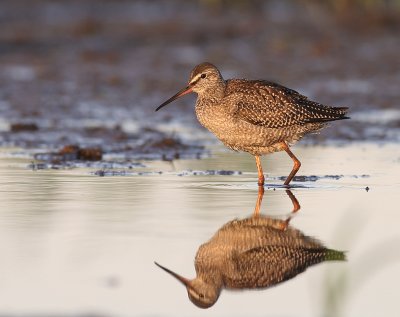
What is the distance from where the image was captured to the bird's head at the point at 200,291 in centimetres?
604

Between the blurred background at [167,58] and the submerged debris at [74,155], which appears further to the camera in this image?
the blurred background at [167,58]

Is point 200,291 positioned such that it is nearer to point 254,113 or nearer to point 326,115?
point 254,113

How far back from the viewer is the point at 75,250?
23.3 ft

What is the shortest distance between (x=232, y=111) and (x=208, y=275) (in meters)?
3.72

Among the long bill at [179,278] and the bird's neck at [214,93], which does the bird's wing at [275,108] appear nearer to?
the bird's neck at [214,93]

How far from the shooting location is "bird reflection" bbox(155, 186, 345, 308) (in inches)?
253

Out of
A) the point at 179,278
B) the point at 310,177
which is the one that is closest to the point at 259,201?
the point at 310,177

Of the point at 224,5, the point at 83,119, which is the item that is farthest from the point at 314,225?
the point at 224,5

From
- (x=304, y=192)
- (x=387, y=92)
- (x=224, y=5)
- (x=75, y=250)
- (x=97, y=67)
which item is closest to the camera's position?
(x=75, y=250)

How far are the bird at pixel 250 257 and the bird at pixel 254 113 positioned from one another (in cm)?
215

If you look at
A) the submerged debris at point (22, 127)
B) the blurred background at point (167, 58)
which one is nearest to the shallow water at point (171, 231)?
the submerged debris at point (22, 127)

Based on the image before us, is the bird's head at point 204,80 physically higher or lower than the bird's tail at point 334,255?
higher

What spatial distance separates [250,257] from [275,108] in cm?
348

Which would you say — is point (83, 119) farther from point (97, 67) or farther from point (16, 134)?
point (97, 67)
